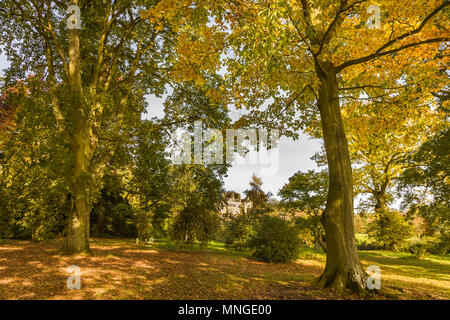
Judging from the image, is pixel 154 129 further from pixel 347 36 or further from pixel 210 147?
pixel 347 36

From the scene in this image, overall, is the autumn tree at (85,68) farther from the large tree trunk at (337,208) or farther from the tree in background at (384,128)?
the tree in background at (384,128)

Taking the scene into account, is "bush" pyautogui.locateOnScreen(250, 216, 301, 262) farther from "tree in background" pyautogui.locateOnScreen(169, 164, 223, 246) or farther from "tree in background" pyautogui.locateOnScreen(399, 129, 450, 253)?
"tree in background" pyautogui.locateOnScreen(399, 129, 450, 253)

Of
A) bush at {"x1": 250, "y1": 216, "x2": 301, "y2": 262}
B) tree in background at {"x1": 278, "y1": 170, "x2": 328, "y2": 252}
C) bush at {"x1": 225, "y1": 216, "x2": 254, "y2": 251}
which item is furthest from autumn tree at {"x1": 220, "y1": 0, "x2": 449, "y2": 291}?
bush at {"x1": 225, "y1": 216, "x2": 254, "y2": 251}

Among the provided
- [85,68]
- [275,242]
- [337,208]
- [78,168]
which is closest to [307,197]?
[275,242]

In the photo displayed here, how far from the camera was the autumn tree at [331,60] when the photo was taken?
5.16 m

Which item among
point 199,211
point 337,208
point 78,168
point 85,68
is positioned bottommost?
point 199,211

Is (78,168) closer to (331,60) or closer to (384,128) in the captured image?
(331,60)

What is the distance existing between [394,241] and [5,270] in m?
23.3

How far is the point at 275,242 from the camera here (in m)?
13.1

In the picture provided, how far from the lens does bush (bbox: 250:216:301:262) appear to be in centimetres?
1298

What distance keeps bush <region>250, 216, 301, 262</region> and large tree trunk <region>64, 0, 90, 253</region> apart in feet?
27.1

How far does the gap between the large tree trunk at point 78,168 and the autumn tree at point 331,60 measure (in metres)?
6.75

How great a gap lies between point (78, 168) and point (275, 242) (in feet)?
32.5
